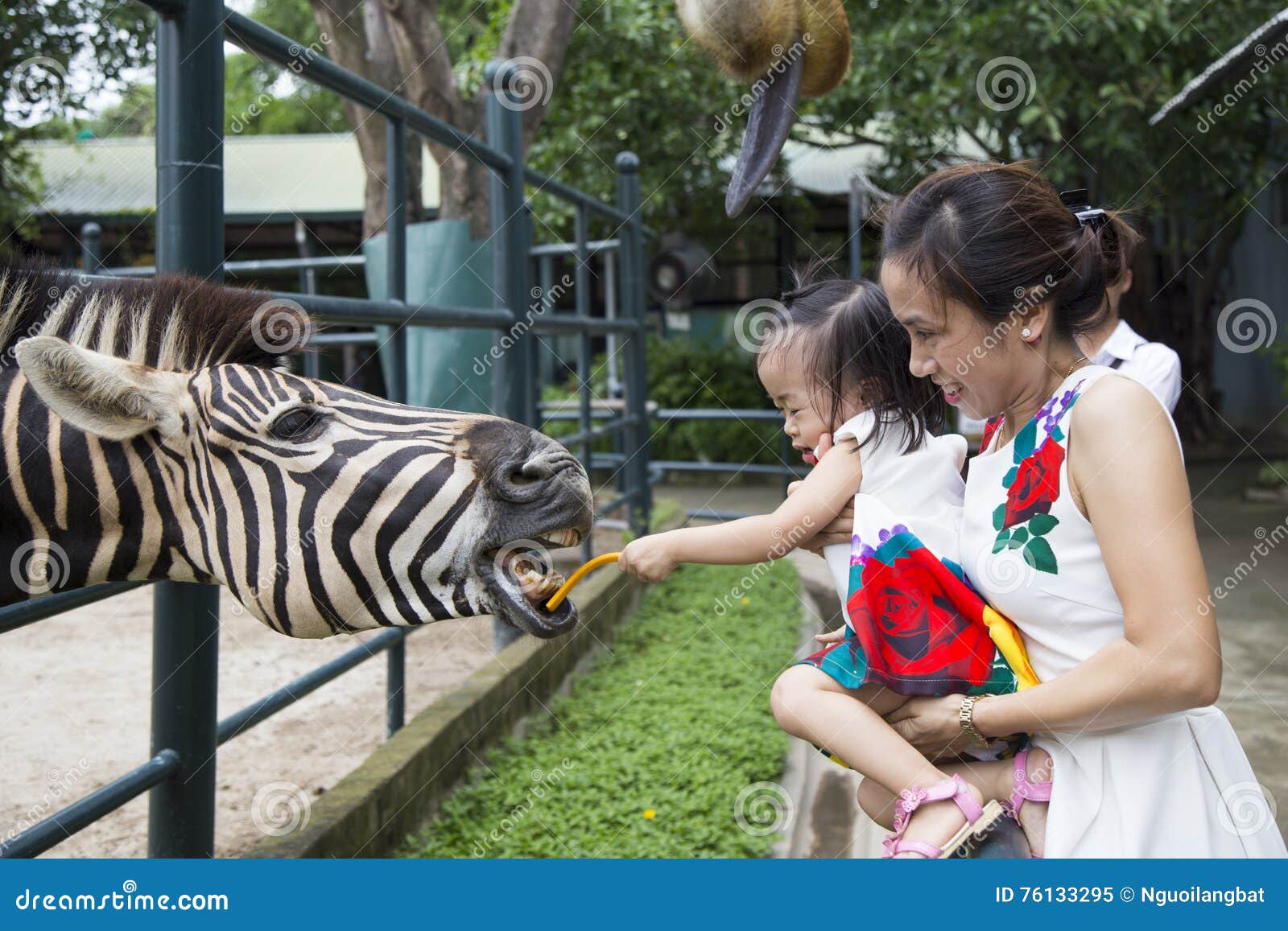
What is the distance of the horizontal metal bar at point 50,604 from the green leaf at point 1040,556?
118 centimetres

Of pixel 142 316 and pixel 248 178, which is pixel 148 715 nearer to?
pixel 142 316

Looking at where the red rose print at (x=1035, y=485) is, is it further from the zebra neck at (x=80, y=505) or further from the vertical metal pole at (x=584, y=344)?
the vertical metal pole at (x=584, y=344)

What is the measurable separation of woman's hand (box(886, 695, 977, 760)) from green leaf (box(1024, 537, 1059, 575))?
198 millimetres

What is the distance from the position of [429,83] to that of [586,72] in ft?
6.24

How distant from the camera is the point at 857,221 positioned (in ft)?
27.0

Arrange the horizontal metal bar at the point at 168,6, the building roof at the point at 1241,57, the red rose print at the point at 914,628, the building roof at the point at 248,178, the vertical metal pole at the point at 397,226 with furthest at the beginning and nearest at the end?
the building roof at the point at 248,178, the building roof at the point at 1241,57, the vertical metal pole at the point at 397,226, the horizontal metal bar at the point at 168,6, the red rose print at the point at 914,628

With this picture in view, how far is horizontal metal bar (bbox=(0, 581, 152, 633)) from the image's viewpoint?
5.04ft

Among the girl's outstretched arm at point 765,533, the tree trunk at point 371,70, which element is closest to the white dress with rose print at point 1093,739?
Result: the girl's outstretched arm at point 765,533

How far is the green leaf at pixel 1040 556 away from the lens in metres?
1.20

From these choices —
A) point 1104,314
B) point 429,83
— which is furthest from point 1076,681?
point 429,83

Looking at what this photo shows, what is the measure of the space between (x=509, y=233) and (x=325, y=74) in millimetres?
1518

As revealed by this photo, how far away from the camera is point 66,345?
1.27 meters

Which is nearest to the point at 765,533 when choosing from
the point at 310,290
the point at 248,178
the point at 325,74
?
the point at 325,74

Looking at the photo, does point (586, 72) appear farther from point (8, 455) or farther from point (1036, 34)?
point (8, 455)
